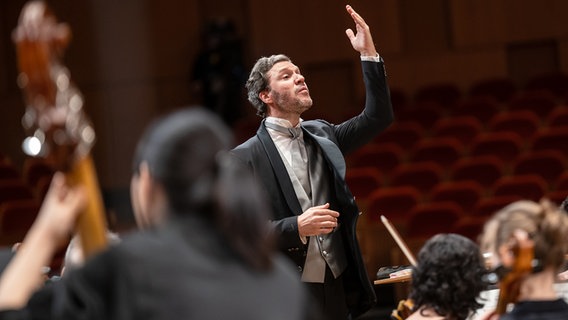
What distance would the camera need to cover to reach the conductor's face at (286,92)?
3547 millimetres

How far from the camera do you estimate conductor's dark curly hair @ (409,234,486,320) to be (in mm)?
2586

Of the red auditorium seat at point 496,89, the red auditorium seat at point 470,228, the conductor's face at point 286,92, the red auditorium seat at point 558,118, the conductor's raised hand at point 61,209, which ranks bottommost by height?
the red auditorium seat at point 470,228

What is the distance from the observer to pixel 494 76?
10.9 m

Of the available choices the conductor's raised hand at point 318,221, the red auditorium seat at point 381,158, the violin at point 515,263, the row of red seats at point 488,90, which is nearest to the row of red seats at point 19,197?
the red auditorium seat at point 381,158

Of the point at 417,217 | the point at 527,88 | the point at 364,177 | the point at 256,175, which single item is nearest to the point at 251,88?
the point at 256,175

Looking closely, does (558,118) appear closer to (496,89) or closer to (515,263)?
(496,89)

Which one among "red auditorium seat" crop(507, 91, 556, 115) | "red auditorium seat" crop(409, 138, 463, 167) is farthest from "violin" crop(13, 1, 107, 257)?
"red auditorium seat" crop(507, 91, 556, 115)

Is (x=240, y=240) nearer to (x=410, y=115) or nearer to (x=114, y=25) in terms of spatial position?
(x=410, y=115)

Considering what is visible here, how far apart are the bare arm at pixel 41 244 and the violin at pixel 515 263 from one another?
2.66ft

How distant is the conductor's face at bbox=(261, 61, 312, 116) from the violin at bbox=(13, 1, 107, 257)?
76.0 inches

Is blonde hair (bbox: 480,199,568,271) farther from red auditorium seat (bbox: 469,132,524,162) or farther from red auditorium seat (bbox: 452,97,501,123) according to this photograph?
red auditorium seat (bbox: 452,97,501,123)

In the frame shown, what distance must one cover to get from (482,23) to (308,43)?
1820 mm

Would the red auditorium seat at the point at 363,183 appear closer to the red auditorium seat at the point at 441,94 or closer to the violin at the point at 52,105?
the red auditorium seat at the point at 441,94

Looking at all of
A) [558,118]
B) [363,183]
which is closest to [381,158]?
[363,183]
